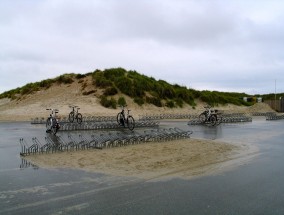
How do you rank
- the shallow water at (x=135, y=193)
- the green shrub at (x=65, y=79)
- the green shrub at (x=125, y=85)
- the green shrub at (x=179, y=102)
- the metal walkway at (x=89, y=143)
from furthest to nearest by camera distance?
the green shrub at (x=65, y=79) < the green shrub at (x=179, y=102) < the green shrub at (x=125, y=85) < the metal walkway at (x=89, y=143) < the shallow water at (x=135, y=193)

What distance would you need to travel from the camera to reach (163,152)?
42.9ft

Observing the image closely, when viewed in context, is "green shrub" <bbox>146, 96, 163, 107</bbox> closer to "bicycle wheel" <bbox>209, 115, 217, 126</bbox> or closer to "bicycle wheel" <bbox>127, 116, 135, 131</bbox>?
"bicycle wheel" <bbox>209, 115, 217, 126</bbox>

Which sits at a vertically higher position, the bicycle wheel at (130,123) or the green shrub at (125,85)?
the green shrub at (125,85)

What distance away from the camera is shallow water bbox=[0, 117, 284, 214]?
21.0ft

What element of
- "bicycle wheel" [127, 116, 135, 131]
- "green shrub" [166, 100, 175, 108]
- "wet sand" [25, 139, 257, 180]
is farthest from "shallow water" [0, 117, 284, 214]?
"green shrub" [166, 100, 175, 108]

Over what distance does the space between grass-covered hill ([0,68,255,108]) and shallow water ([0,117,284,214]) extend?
36837 millimetres

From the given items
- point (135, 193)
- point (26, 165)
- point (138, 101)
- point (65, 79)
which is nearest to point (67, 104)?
point (138, 101)

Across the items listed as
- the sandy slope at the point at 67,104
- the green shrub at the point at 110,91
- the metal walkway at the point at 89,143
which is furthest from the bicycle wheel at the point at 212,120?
the green shrub at the point at 110,91

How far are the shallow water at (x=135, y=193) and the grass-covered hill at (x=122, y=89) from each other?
36.8 metres

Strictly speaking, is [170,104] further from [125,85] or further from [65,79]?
[65,79]

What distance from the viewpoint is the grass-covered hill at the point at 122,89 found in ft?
165

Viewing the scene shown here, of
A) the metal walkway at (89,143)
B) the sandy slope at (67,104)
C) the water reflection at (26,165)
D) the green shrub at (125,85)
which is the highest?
the green shrub at (125,85)

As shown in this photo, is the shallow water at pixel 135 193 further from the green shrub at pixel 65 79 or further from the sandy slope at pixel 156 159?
the green shrub at pixel 65 79

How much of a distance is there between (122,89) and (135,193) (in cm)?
4534
